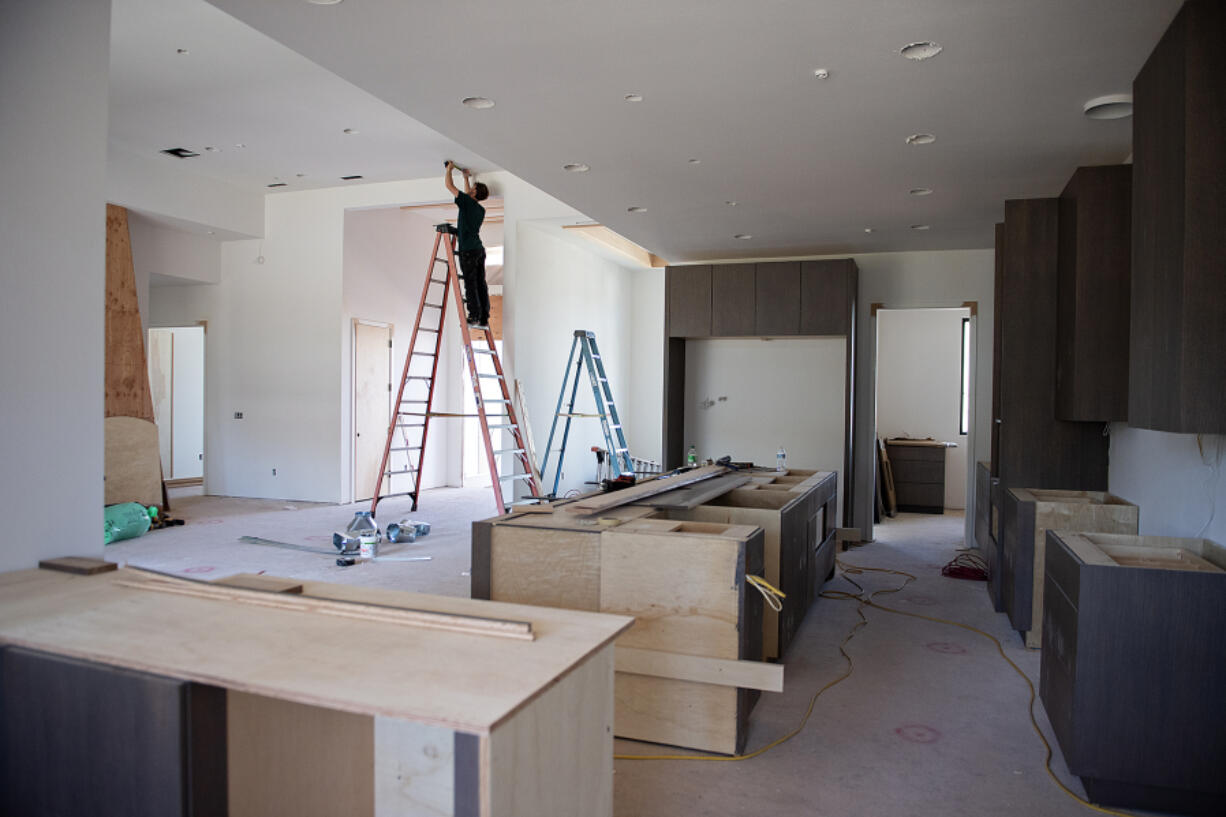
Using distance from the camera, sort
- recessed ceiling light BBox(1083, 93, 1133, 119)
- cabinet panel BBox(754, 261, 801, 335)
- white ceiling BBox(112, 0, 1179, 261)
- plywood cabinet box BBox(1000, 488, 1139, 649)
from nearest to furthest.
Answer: white ceiling BBox(112, 0, 1179, 261) < recessed ceiling light BBox(1083, 93, 1133, 119) < plywood cabinet box BBox(1000, 488, 1139, 649) < cabinet panel BBox(754, 261, 801, 335)

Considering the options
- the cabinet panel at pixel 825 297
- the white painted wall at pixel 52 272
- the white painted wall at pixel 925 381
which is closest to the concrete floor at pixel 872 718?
the white painted wall at pixel 52 272

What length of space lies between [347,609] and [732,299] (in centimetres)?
568

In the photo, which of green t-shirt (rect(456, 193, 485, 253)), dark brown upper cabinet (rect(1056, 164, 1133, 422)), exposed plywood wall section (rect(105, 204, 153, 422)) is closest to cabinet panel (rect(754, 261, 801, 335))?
green t-shirt (rect(456, 193, 485, 253))

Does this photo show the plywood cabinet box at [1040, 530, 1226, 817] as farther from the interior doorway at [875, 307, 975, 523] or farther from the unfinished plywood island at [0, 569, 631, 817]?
the interior doorway at [875, 307, 975, 523]

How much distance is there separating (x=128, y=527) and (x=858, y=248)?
6.65 metres

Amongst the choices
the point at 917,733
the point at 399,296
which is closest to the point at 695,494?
the point at 917,733

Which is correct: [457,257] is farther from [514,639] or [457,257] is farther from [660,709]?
[514,639]

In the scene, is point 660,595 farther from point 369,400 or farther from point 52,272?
point 369,400

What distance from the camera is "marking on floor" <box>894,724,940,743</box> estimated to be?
9.26 feet

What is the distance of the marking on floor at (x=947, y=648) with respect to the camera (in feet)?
12.5

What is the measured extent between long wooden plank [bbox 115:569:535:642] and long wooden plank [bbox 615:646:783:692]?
109 centimetres

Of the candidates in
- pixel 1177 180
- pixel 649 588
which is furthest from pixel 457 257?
pixel 1177 180

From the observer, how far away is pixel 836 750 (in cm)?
271

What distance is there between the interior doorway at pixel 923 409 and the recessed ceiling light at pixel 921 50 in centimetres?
591
